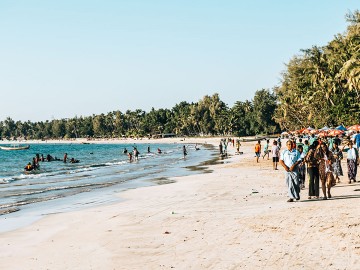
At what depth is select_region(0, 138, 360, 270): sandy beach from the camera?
798cm

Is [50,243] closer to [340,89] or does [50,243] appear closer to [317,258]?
[317,258]

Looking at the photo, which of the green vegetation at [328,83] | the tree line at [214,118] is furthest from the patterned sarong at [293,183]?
the tree line at [214,118]

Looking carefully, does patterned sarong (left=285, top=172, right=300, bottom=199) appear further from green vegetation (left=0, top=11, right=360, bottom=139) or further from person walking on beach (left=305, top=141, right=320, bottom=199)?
green vegetation (left=0, top=11, right=360, bottom=139)

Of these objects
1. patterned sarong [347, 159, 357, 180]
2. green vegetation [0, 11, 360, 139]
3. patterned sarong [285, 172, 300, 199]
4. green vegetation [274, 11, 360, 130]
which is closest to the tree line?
green vegetation [0, 11, 360, 139]

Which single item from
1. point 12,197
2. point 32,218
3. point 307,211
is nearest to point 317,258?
point 307,211

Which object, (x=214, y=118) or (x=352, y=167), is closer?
(x=352, y=167)

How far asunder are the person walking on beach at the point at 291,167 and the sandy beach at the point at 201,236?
0.45 m

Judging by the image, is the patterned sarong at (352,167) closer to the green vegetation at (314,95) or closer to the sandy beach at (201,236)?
the sandy beach at (201,236)

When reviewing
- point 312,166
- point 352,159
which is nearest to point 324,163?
point 312,166

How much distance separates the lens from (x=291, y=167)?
42.1 ft

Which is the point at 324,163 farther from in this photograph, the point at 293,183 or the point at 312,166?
the point at 293,183

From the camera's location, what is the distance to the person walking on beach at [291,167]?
42.3 feet

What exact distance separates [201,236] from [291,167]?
4516mm

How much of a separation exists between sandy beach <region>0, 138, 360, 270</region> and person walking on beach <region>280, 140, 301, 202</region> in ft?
1.47
